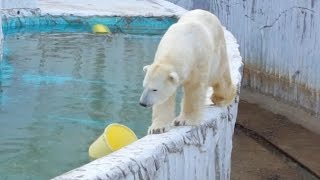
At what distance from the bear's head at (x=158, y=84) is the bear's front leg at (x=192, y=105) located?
0.30 meters

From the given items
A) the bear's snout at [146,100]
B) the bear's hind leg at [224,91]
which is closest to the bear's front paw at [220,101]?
the bear's hind leg at [224,91]

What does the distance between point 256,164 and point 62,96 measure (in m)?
2.24

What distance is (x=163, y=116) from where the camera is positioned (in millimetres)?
3861

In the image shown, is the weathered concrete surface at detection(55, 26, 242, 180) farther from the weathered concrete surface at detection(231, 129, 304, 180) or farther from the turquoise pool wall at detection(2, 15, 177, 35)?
the turquoise pool wall at detection(2, 15, 177, 35)

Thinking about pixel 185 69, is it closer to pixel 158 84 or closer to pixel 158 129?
pixel 158 84

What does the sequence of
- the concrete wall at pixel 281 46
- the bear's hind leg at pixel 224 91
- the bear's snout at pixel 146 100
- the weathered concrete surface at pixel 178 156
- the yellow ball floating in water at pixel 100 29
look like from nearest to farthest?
1. the weathered concrete surface at pixel 178 156
2. the bear's snout at pixel 146 100
3. the bear's hind leg at pixel 224 91
4. the concrete wall at pixel 281 46
5. the yellow ball floating in water at pixel 100 29

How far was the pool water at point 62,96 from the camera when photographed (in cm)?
529

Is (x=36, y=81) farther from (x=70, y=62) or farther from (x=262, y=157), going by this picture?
(x=262, y=157)

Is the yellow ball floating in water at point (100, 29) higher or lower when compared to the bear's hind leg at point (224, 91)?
lower

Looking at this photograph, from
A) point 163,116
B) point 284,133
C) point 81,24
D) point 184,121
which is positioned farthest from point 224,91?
point 81,24

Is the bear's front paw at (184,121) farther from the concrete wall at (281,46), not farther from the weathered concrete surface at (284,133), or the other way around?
the concrete wall at (281,46)

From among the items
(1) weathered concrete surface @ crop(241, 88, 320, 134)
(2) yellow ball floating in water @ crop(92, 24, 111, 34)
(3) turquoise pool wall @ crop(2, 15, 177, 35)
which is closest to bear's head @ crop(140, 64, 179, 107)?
(1) weathered concrete surface @ crop(241, 88, 320, 134)

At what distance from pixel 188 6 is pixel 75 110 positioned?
6964mm

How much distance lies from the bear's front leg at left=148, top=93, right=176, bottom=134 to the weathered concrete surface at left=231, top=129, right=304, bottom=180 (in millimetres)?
2625
